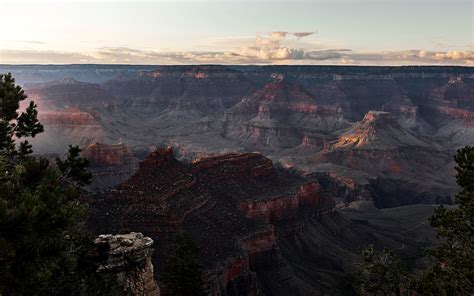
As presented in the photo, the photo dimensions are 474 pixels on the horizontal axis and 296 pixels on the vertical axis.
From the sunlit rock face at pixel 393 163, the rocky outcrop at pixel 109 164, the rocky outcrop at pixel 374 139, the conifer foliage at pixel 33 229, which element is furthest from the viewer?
the rocky outcrop at pixel 374 139

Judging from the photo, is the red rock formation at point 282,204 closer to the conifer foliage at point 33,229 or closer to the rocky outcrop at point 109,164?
the conifer foliage at point 33,229

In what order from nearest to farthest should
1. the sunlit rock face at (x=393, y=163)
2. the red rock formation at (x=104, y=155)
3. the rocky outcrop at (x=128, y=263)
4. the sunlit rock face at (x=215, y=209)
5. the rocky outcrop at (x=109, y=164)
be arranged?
the rocky outcrop at (x=128, y=263) < the sunlit rock face at (x=215, y=209) < the rocky outcrop at (x=109, y=164) < the red rock formation at (x=104, y=155) < the sunlit rock face at (x=393, y=163)

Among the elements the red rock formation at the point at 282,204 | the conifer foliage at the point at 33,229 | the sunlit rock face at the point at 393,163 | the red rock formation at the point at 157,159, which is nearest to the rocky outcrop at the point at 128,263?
the conifer foliage at the point at 33,229

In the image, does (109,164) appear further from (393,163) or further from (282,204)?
(393,163)

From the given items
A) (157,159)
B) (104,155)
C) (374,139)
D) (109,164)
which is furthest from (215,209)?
(374,139)

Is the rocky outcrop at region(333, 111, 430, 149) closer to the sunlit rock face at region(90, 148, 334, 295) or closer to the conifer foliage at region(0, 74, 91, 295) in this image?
the sunlit rock face at region(90, 148, 334, 295)

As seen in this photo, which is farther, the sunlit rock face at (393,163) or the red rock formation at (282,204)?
the sunlit rock face at (393,163)
